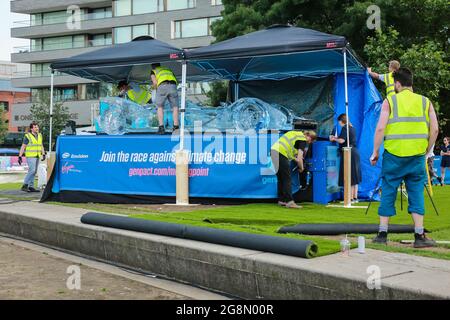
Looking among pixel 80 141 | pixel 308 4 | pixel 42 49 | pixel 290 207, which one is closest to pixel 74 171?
pixel 80 141

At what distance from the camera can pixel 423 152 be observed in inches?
255

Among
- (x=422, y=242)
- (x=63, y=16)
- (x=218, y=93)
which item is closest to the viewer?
(x=422, y=242)

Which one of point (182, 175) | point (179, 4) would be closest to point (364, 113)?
point (182, 175)

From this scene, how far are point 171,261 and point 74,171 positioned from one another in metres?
6.19

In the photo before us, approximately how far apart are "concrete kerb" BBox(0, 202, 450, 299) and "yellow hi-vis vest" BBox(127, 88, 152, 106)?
264 inches

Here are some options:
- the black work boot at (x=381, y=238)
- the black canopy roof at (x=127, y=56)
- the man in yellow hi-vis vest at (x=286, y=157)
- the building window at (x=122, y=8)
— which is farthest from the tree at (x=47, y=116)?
the black work boot at (x=381, y=238)

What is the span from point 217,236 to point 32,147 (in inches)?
435

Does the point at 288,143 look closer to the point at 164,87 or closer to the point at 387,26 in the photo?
the point at 164,87

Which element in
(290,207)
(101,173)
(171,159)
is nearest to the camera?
(290,207)

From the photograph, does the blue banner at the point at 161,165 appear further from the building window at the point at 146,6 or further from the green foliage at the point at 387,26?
the building window at the point at 146,6

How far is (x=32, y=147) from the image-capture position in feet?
52.4

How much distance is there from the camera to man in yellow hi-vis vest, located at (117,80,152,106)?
14.4 m

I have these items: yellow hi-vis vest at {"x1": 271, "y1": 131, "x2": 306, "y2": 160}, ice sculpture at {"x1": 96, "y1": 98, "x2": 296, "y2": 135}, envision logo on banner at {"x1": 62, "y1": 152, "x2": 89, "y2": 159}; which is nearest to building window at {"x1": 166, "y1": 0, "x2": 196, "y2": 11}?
ice sculpture at {"x1": 96, "y1": 98, "x2": 296, "y2": 135}

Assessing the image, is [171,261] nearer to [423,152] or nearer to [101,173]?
[423,152]
